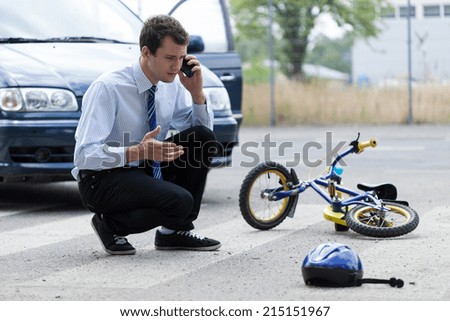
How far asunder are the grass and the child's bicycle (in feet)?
43.8

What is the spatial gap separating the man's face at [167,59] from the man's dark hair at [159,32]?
0.02 metres

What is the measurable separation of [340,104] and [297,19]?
3768 mm

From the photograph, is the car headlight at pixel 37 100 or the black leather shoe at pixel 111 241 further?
the car headlight at pixel 37 100

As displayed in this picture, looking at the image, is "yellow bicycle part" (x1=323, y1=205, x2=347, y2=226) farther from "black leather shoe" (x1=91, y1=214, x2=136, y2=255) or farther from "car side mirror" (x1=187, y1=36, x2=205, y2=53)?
"car side mirror" (x1=187, y1=36, x2=205, y2=53)

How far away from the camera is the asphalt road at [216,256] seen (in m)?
5.81

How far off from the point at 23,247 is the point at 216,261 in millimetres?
1441

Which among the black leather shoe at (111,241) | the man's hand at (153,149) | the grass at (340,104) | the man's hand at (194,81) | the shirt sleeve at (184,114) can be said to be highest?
the man's hand at (194,81)

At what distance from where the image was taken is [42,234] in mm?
8242

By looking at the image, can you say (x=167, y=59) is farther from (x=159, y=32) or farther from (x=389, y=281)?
(x=389, y=281)

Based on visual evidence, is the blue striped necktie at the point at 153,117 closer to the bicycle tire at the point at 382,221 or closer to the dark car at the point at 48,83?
the bicycle tire at the point at 382,221

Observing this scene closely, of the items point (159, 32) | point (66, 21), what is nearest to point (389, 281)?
point (159, 32)

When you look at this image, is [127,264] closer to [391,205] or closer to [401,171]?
[391,205]

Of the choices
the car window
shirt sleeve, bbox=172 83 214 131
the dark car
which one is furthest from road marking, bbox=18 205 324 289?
the car window

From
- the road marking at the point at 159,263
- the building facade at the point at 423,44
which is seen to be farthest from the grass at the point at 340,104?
the road marking at the point at 159,263
